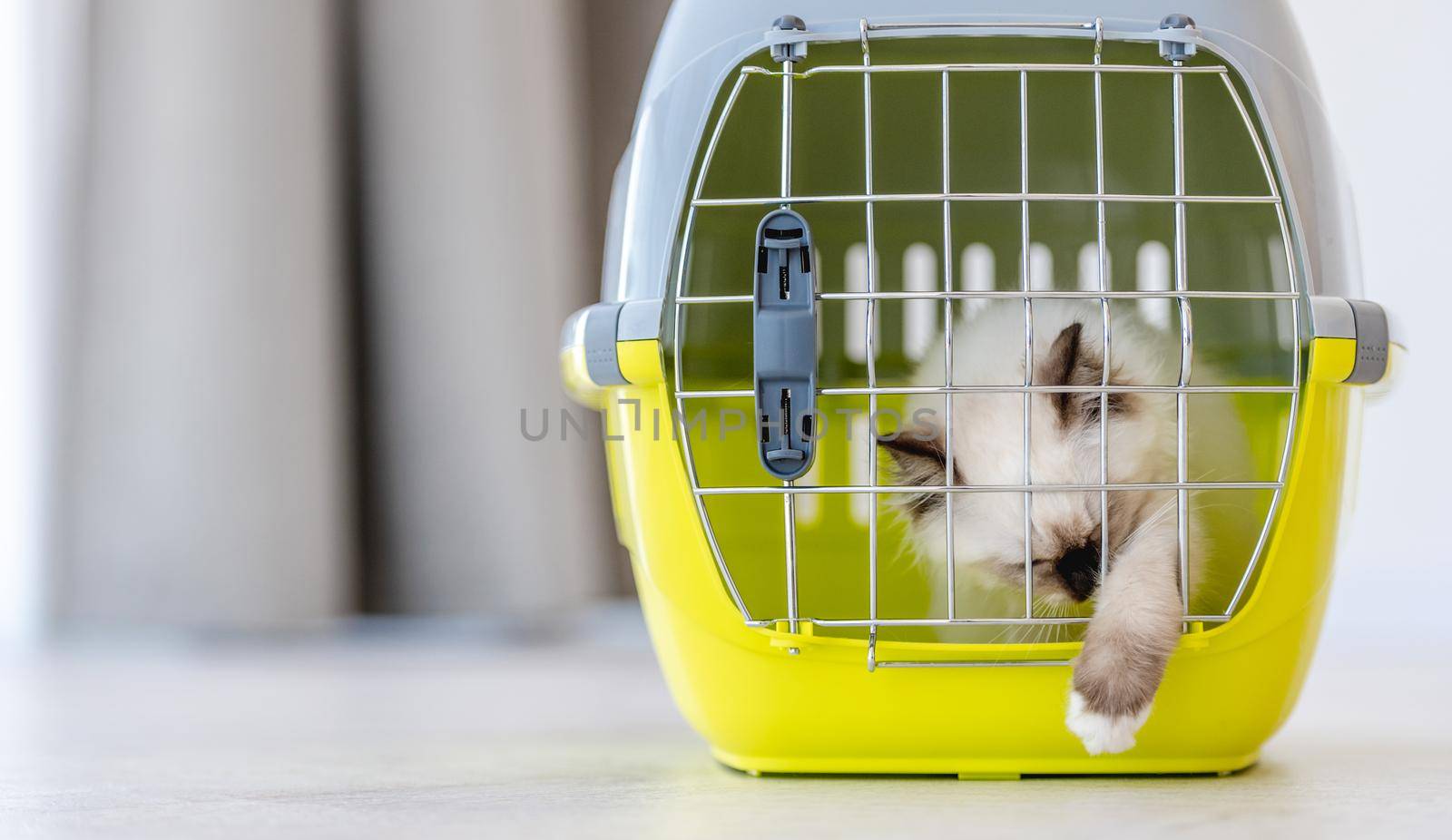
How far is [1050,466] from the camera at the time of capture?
591 mm

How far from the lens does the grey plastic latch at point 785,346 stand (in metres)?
0.56

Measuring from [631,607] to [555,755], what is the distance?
0.76 m

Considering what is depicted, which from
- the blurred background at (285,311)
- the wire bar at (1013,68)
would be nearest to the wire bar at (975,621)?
the wire bar at (1013,68)

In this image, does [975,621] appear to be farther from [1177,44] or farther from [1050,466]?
[1177,44]

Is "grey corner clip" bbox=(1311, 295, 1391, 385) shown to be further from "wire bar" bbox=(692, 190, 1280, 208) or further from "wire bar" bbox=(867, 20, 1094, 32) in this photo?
"wire bar" bbox=(867, 20, 1094, 32)

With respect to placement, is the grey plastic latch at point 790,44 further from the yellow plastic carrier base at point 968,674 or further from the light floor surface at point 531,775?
the light floor surface at point 531,775

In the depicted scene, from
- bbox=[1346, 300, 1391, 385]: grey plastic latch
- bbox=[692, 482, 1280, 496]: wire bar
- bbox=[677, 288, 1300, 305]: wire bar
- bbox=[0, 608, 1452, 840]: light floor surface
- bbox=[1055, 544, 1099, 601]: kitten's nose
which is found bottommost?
bbox=[0, 608, 1452, 840]: light floor surface

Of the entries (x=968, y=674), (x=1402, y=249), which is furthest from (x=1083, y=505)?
(x=1402, y=249)

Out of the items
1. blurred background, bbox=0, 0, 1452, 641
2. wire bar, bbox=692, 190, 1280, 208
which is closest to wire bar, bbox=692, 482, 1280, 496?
wire bar, bbox=692, 190, 1280, 208

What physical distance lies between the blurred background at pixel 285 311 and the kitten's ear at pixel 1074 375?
0.77 metres

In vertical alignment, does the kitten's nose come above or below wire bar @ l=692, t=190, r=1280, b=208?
below

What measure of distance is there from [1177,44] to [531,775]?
0.50 meters

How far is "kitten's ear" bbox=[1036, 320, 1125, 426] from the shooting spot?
1.97 ft

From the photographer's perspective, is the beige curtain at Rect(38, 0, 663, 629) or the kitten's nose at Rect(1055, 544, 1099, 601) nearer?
the kitten's nose at Rect(1055, 544, 1099, 601)
